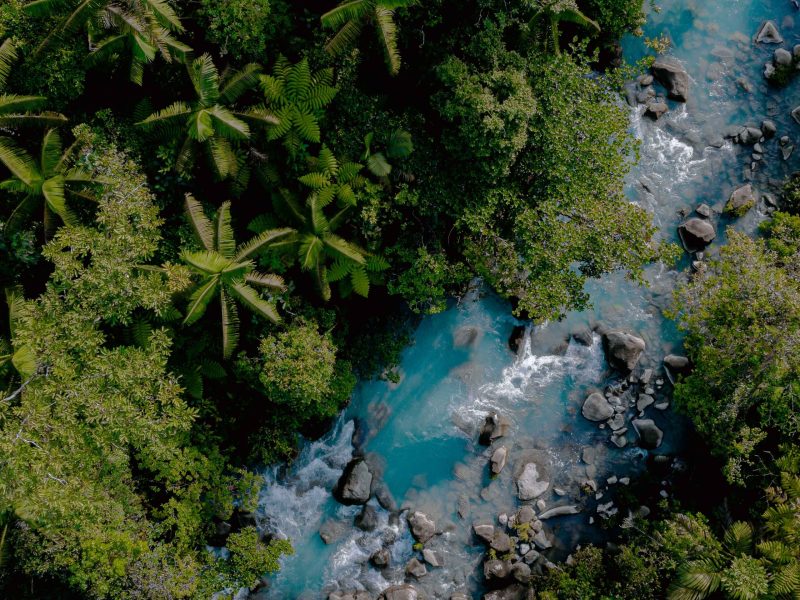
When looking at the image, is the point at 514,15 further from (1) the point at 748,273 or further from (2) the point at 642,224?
(1) the point at 748,273

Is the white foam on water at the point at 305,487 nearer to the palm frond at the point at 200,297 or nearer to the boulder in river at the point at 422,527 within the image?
the boulder in river at the point at 422,527

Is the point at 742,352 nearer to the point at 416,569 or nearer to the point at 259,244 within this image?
the point at 416,569

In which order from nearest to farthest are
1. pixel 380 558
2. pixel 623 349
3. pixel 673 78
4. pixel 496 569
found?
pixel 496 569 → pixel 380 558 → pixel 623 349 → pixel 673 78

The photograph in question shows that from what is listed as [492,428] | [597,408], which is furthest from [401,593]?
[597,408]

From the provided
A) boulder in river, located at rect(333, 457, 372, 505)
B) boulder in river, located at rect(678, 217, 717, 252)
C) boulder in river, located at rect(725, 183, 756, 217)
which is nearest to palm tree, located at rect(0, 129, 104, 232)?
boulder in river, located at rect(333, 457, 372, 505)

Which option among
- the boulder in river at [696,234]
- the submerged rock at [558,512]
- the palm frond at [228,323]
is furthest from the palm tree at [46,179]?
the boulder in river at [696,234]

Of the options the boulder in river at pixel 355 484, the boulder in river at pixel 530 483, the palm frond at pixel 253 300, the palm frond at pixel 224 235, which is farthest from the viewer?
the boulder in river at pixel 530 483

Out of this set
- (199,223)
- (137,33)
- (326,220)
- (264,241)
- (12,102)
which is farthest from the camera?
(326,220)
